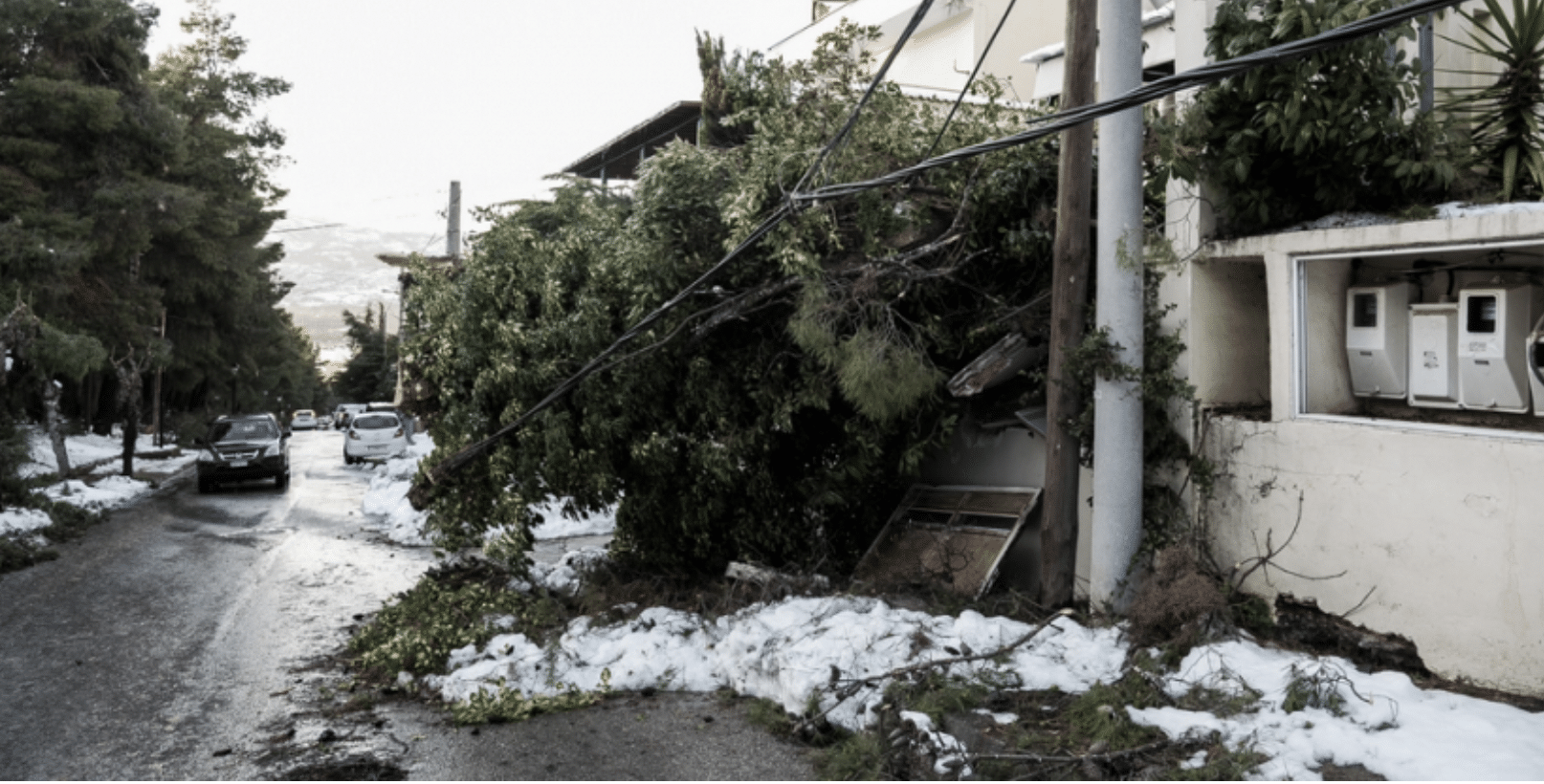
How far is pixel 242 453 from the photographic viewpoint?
2362cm

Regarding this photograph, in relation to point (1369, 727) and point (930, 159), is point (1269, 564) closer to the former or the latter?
point (1369, 727)

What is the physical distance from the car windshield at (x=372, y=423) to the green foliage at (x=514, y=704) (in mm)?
24582

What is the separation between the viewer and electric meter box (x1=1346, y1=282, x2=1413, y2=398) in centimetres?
689

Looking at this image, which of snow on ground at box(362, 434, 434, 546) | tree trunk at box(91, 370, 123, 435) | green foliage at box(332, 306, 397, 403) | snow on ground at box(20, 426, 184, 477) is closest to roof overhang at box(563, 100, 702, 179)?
snow on ground at box(362, 434, 434, 546)

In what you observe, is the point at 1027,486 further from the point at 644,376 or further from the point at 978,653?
the point at 644,376

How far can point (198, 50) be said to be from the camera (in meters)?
39.0

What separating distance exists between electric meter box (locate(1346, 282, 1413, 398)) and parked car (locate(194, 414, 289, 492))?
2240 centimetres

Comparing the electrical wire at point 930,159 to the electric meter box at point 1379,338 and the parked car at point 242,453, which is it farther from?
the parked car at point 242,453

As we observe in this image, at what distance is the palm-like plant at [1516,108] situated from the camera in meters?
6.43

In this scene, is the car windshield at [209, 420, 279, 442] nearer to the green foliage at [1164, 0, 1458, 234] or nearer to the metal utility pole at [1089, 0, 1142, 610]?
the metal utility pole at [1089, 0, 1142, 610]

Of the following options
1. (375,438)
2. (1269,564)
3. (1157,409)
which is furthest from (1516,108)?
(375,438)

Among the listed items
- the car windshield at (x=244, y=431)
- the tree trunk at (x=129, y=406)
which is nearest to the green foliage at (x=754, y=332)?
the car windshield at (x=244, y=431)

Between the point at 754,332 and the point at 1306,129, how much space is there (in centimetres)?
453

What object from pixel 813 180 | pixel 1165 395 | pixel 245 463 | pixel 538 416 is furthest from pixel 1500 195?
pixel 245 463
